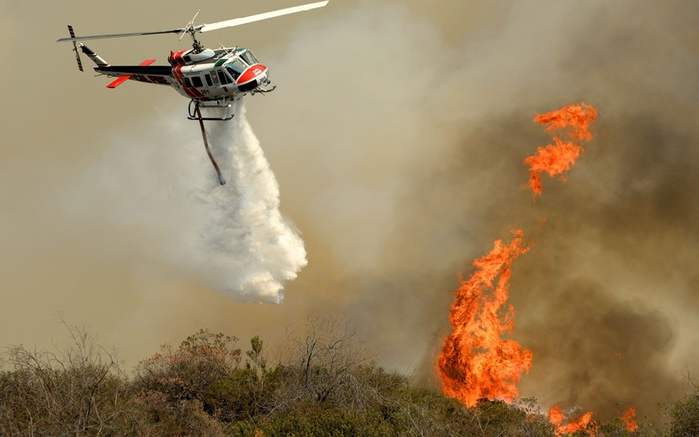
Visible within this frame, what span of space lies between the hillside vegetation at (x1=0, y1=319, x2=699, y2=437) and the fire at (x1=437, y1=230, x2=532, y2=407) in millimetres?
5492

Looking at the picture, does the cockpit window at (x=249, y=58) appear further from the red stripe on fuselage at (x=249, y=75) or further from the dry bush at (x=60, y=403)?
the dry bush at (x=60, y=403)

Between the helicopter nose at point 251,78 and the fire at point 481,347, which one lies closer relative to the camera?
the helicopter nose at point 251,78

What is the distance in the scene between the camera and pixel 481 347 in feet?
170

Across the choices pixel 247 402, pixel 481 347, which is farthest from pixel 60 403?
pixel 481 347

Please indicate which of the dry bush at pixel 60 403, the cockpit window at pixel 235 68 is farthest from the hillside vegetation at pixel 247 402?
the cockpit window at pixel 235 68

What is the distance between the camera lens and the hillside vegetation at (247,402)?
104 ft

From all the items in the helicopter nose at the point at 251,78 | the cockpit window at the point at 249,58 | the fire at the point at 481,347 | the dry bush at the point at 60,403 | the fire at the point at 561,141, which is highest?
the fire at the point at 561,141

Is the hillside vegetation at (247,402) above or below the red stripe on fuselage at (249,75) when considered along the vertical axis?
below

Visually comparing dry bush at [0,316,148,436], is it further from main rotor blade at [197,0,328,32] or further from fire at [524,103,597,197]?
fire at [524,103,597,197]

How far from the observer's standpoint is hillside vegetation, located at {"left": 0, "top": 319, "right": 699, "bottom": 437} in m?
31.8

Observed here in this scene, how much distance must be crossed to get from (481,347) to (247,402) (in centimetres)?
1961

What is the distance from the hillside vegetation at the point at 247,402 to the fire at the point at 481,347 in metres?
5.49

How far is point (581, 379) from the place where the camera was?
63.2 meters

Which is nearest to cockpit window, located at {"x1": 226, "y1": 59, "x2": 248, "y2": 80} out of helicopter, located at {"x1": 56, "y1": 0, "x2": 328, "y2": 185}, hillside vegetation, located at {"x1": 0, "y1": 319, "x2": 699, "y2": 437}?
helicopter, located at {"x1": 56, "y1": 0, "x2": 328, "y2": 185}
